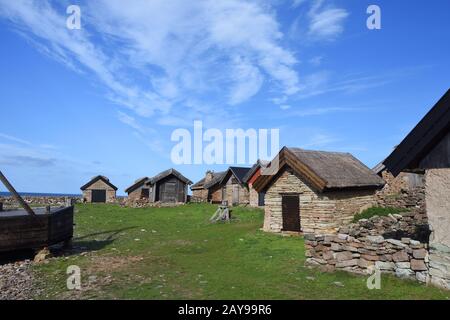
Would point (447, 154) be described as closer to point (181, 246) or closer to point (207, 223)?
point (181, 246)

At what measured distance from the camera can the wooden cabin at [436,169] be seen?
27.1 ft

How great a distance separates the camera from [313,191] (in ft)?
59.2

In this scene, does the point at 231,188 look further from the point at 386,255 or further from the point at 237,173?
the point at 386,255

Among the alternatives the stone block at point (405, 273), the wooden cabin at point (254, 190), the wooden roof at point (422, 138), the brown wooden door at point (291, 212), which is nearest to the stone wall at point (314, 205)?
the brown wooden door at point (291, 212)

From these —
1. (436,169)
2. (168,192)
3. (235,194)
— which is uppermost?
(436,169)

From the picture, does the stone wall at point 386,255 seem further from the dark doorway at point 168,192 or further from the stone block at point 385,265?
the dark doorway at point 168,192

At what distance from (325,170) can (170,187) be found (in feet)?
98.4

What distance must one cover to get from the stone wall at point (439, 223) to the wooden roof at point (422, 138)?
572 millimetres

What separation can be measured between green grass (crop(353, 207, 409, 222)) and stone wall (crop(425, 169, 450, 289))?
1042 centimetres

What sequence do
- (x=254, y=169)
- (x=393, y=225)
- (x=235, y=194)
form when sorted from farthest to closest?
(x=235, y=194), (x=254, y=169), (x=393, y=225)

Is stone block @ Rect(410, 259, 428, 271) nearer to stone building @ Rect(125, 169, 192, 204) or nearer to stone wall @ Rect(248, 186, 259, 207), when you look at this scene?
stone wall @ Rect(248, 186, 259, 207)

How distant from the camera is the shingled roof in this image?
17566 millimetres

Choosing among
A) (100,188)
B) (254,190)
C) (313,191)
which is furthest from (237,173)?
(313,191)
